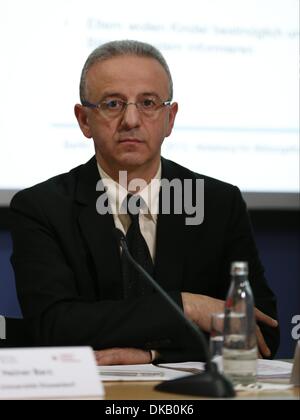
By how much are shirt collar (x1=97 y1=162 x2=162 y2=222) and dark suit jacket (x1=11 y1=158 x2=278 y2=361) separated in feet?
0.12

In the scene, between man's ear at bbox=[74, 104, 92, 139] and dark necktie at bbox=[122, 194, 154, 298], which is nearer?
dark necktie at bbox=[122, 194, 154, 298]

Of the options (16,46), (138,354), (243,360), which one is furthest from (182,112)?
(243,360)

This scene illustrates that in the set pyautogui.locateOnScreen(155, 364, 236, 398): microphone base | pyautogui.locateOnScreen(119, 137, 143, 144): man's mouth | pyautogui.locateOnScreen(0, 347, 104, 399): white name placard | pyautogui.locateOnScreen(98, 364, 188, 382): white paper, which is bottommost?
pyautogui.locateOnScreen(98, 364, 188, 382): white paper

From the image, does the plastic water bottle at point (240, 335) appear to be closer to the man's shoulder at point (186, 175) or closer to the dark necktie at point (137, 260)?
the dark necktie at point (137, 260)

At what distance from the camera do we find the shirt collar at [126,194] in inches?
122

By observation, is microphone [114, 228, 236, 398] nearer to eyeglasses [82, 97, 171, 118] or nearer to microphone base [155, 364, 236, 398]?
microphone base [155, 364, 236, 398]

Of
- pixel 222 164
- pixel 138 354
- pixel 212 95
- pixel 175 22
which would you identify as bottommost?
pixel 138 354

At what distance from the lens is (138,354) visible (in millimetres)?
2607

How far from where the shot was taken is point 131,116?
3.01m

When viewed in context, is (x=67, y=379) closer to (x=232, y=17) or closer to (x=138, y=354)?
(x=138, y=354)

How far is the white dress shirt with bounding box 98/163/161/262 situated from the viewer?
121 inches

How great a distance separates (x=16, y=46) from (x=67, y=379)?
2.58m
